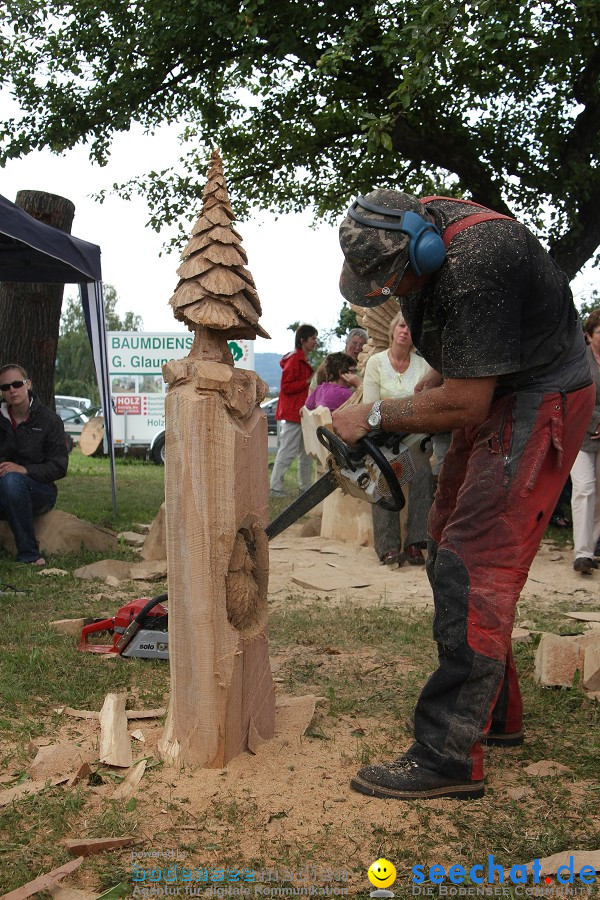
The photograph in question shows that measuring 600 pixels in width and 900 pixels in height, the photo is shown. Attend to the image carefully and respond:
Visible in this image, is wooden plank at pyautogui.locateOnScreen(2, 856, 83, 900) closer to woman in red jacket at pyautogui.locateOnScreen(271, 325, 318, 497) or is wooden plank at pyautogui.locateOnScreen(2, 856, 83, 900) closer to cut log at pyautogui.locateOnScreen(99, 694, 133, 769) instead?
cut log at pyautogui.locateOnScreen(99, 694, 133, 769)

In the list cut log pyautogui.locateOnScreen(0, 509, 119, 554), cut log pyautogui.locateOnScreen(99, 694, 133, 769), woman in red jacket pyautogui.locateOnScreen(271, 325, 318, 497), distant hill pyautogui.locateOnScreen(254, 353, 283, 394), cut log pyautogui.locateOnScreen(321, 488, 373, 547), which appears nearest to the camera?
cut log pyautogui.locateOnScreen(99, 694, 133, 769)

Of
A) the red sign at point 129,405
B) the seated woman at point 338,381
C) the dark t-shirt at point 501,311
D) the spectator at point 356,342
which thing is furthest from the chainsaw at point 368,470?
the red sign at point 129,405

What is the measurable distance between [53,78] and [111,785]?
8.93 m

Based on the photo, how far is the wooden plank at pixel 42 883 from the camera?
6.67ft

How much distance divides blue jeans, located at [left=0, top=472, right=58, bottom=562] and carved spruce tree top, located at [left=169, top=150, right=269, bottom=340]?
398 centimetres

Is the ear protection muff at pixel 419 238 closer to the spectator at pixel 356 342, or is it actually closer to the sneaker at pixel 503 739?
the sneaker at pixel 503 739

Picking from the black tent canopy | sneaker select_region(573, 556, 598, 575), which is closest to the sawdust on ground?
sneaker select_region(573, 556, 598, 575)

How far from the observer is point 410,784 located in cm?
262

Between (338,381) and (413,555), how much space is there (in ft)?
7.49

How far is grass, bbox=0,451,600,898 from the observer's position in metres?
2.30

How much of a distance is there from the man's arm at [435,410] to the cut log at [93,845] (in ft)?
4.30

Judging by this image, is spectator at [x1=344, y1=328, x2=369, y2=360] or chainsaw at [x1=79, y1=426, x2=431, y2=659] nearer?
chainsaw at [x1=79, y1=426, x2=431, y2=659]

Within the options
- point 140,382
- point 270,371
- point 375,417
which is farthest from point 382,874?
point 270,371

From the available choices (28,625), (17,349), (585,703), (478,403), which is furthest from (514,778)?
(17,349)
